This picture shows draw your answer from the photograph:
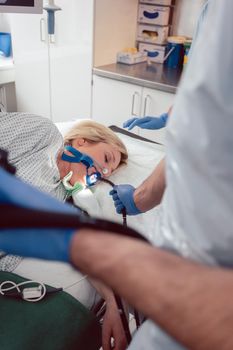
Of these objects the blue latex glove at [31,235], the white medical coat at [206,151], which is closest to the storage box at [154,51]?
the white medical coat at [206,151]

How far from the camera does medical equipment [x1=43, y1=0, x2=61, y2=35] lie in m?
2.26

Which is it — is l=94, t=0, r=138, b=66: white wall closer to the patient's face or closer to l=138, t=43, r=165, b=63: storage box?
l=138, t=43, r=165, b=63: storage box

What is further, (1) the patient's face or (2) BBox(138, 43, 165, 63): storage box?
(2) BBox(138, 43, 165, 63): storage box

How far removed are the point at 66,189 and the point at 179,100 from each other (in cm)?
118

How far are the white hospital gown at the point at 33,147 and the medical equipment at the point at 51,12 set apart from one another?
39.4 inches

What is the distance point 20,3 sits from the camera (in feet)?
4.37

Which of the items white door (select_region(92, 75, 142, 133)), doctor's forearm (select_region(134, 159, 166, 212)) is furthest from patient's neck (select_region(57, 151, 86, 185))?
white door (select_region(92, 75, 142, 133))

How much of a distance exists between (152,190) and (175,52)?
200 cm

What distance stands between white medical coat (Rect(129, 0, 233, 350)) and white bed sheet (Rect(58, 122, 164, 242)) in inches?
28.8

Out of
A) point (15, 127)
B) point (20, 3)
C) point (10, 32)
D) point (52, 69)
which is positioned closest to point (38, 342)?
point (15, 127)

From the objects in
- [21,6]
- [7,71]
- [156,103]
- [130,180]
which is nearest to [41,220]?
[21,6]

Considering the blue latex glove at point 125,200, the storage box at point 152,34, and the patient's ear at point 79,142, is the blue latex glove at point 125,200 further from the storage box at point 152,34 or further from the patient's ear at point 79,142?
the storage box at point 152,34

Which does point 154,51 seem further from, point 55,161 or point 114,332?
point 114,332

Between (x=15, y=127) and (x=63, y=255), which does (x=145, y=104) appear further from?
(x=63, y=255)
